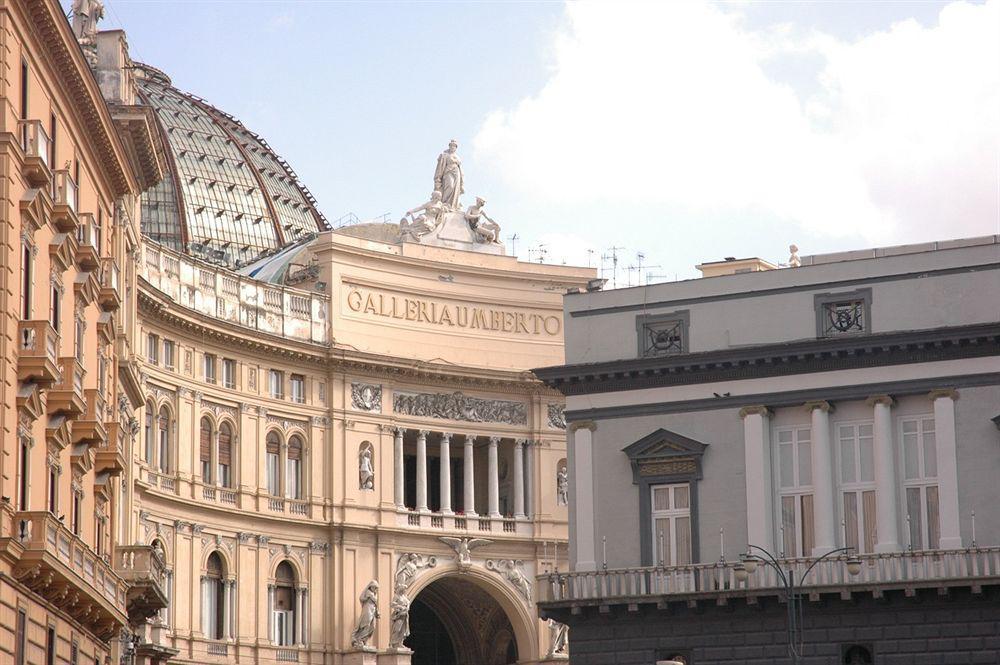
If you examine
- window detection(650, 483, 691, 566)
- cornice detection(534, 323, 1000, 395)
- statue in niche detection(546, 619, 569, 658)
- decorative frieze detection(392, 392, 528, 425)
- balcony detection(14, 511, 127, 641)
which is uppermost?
decorative frieze detection(392, 392, 528, 425)

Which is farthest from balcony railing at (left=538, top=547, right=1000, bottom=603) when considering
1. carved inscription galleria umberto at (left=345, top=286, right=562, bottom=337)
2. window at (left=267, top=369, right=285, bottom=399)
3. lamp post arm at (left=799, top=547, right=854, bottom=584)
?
carved inscription galleria umberto at (left=345, top=286, right=562, bottom=337)

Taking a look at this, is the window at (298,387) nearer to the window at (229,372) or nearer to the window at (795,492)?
the window at (229,372)

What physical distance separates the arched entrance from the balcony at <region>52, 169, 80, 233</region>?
5107 cm

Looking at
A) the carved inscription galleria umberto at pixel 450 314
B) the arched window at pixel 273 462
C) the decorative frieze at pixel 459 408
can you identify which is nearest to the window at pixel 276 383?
the arched window at pixel 273 462

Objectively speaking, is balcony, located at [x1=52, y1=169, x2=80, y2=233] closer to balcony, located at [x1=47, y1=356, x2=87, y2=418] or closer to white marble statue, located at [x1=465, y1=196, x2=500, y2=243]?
balcony, located at [x1=47, y1=356, x2=87, y2=418]

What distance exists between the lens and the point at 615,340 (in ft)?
194

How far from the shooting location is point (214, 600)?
8469 cm

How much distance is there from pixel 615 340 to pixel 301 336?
31.9 metres

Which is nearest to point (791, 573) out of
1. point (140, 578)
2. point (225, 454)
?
point (140, 578)

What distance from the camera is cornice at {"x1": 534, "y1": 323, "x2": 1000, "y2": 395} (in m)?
54.5

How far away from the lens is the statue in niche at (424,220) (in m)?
95.8

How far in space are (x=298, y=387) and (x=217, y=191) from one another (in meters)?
35.4

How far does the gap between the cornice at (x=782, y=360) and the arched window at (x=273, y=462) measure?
30707mm

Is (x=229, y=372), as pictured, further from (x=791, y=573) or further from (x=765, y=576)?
(x=791, y=573)
